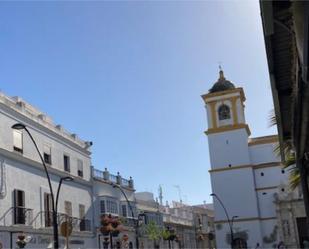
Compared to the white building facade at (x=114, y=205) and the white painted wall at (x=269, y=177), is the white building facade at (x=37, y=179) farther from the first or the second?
the white painted wall at (x=269, y=177)

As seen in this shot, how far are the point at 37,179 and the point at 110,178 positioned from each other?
11.5m

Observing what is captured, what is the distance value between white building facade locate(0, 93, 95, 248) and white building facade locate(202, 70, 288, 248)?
781 inches

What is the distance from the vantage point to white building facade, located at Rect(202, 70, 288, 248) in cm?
5169

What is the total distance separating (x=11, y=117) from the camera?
91.4 ft

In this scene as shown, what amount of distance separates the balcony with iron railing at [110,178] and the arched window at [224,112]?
15.6m

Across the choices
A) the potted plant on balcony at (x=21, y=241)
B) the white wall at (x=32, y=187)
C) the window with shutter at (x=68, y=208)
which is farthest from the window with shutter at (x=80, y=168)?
the potted plant on balcony at (x=21, y=241)

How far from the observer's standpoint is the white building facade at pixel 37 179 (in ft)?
87.4

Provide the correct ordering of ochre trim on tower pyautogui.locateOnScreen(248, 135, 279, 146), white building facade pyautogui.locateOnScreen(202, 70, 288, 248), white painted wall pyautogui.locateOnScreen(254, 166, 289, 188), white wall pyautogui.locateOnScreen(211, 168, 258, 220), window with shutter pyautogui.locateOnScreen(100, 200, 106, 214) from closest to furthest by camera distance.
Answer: window with shutter pyautogui.locateOnScreen(100, 200, 106, 214) → white building facade pyautogui.locateOnScreen(202, 70, 288, 248) → white wall pyautogui.locateOnScreen(211, 168, 258, 220) → white painted wall pyautogui.locateOnScreen(254, 166, 289, 188) → ochre trim on tower pyautogui.locateOnScreen(248, 135, 279, 146)

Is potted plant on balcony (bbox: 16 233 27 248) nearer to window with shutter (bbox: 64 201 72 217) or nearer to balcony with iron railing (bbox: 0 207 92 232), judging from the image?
balcony with iron railing (bbox: 0 207 92 232)

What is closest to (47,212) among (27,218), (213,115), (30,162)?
(27,218)

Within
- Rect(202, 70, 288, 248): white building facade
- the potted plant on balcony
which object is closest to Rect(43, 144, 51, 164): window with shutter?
the potted plant on balcony

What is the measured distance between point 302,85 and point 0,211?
21.9m

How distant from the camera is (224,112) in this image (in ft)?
184

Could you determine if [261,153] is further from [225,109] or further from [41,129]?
[41,129]
